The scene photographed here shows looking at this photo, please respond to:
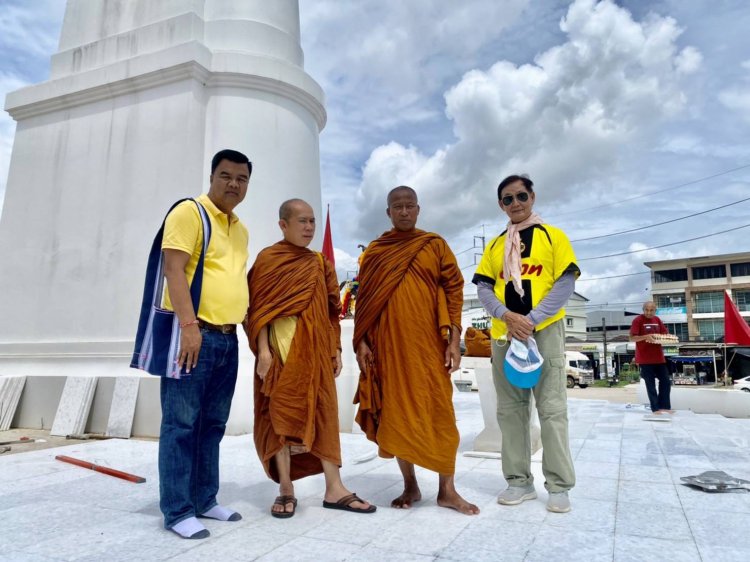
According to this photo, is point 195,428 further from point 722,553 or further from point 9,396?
point 9,396

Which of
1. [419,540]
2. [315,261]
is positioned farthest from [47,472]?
[419,540]

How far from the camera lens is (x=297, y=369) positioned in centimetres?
266

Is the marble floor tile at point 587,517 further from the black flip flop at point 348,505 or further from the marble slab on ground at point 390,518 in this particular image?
the black flip flop at point 348,505

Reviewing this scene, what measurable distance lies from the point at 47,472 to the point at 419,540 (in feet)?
A: 9.06

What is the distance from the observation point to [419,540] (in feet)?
7.10

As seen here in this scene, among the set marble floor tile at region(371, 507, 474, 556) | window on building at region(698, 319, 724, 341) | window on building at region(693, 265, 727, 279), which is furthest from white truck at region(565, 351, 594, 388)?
marble floor tile at region(371, 507, 474, 556)

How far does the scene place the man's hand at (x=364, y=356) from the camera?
2855 mm

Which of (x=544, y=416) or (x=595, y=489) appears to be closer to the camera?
(x=544, y=416)

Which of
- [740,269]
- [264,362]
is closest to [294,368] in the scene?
[264,362]

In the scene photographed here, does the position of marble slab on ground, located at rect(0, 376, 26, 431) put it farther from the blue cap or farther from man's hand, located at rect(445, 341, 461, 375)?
the blue cap

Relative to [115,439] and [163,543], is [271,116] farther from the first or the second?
[163,543]

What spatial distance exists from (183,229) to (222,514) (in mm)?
1378

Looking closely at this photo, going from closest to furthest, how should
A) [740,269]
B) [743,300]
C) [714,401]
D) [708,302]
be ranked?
1. [714,401]
2. [743,300]
3. [740,269]
4. [708,302]

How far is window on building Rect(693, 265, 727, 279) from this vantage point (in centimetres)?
3241
